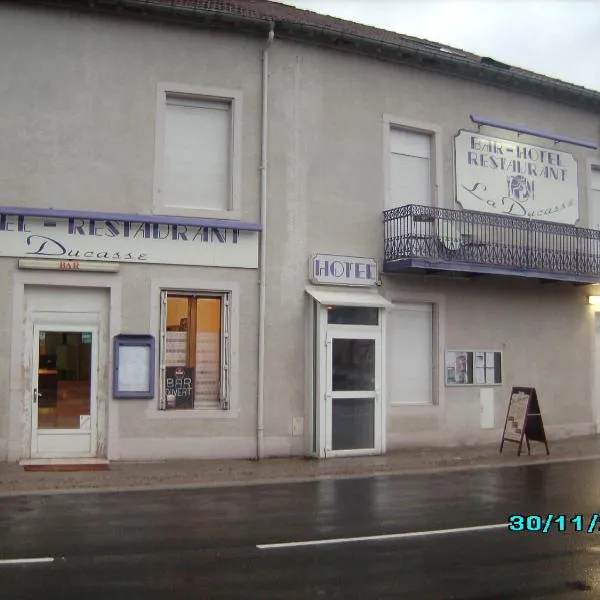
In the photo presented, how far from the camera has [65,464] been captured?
11.7 metres

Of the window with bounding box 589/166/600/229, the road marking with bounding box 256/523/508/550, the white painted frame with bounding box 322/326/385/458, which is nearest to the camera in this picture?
the road marking with bounding box 256/523/508/550

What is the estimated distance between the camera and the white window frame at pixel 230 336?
12422mm

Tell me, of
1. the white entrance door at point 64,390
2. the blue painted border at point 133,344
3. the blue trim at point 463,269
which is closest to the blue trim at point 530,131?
the blue trim at point 463,269

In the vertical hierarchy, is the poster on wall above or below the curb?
above

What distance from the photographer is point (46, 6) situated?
40.0 feet

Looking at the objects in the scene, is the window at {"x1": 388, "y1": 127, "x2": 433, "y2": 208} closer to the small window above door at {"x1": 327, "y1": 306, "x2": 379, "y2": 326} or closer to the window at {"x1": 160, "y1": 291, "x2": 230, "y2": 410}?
the small window above door at {"x1": 327, "y1": 306, "x2": 379, "y2": 326}

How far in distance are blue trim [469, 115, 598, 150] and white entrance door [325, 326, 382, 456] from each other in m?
5.01

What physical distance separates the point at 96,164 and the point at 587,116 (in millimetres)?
10978

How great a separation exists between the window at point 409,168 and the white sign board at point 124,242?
126 inches

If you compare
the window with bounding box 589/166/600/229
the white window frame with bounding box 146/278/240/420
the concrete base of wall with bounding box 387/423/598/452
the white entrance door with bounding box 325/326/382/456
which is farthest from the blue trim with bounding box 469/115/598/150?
the white window frame with bounding box 146/278/240/420

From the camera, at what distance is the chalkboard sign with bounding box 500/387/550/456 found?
44.1ft

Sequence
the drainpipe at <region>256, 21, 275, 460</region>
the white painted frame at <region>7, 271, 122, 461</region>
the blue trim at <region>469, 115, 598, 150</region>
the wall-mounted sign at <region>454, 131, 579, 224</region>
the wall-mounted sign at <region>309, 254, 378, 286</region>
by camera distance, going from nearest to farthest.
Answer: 1. the white painted frame at <region>7, 271, 122, 461</region>
2. the drainpipe at <region>256, 21, 275, 460</region>
3. the wall-mounted sign at <region>309, 254, 378, 286</region>
4. the wall-mounted sign at <region>454, 131, 579, 224</region>
5. the blue trim at <region>469, 115, 598, 150</region>

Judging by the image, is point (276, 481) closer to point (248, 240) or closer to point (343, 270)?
point (248, 240)

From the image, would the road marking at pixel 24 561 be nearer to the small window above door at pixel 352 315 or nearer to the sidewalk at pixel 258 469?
the sidewalk at pixel 258 469
